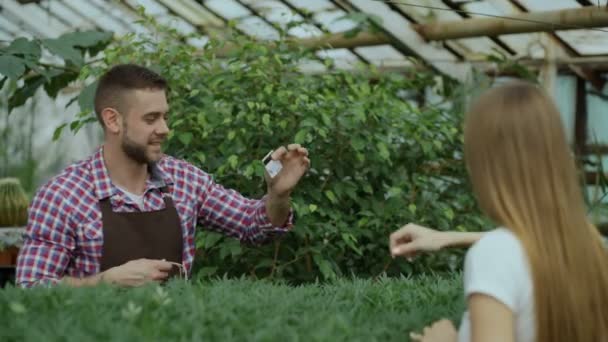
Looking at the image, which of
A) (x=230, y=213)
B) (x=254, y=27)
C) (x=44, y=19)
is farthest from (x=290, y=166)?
(x=44, y=19)

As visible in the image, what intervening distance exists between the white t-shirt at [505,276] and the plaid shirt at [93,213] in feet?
4.36

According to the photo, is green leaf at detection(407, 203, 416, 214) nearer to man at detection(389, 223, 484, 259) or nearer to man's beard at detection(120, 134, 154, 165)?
man's beard at detection(120, 134, 154, 165)

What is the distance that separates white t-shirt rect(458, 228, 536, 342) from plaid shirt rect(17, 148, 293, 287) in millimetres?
1328

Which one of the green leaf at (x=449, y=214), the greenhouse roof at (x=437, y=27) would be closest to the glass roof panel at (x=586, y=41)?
the greenhouse roof at (x=437, y=27)

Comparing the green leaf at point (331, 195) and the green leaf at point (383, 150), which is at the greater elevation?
the green leaf at point (383, 150)

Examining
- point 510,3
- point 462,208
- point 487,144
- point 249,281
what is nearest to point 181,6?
point 510,3

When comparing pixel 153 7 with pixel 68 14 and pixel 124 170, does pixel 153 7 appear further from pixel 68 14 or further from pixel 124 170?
pixel 124 170

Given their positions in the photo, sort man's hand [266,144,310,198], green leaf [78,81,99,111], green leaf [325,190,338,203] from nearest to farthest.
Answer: man's hand [266,144,310,198] → green leaf [78,81,99,111] → green leaf [325,190,338,203]

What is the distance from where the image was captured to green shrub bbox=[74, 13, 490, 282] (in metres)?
3.73

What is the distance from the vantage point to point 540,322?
1.44 m

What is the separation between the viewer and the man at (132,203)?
261 centimetres

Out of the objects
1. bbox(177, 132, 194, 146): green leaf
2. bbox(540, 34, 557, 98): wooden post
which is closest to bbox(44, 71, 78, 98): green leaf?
bbox(177, 132, 194, 146): green leaf

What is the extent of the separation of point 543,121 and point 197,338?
2.08 feet

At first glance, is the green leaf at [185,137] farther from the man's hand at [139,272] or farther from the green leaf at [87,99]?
the man's hand at [139,272]
